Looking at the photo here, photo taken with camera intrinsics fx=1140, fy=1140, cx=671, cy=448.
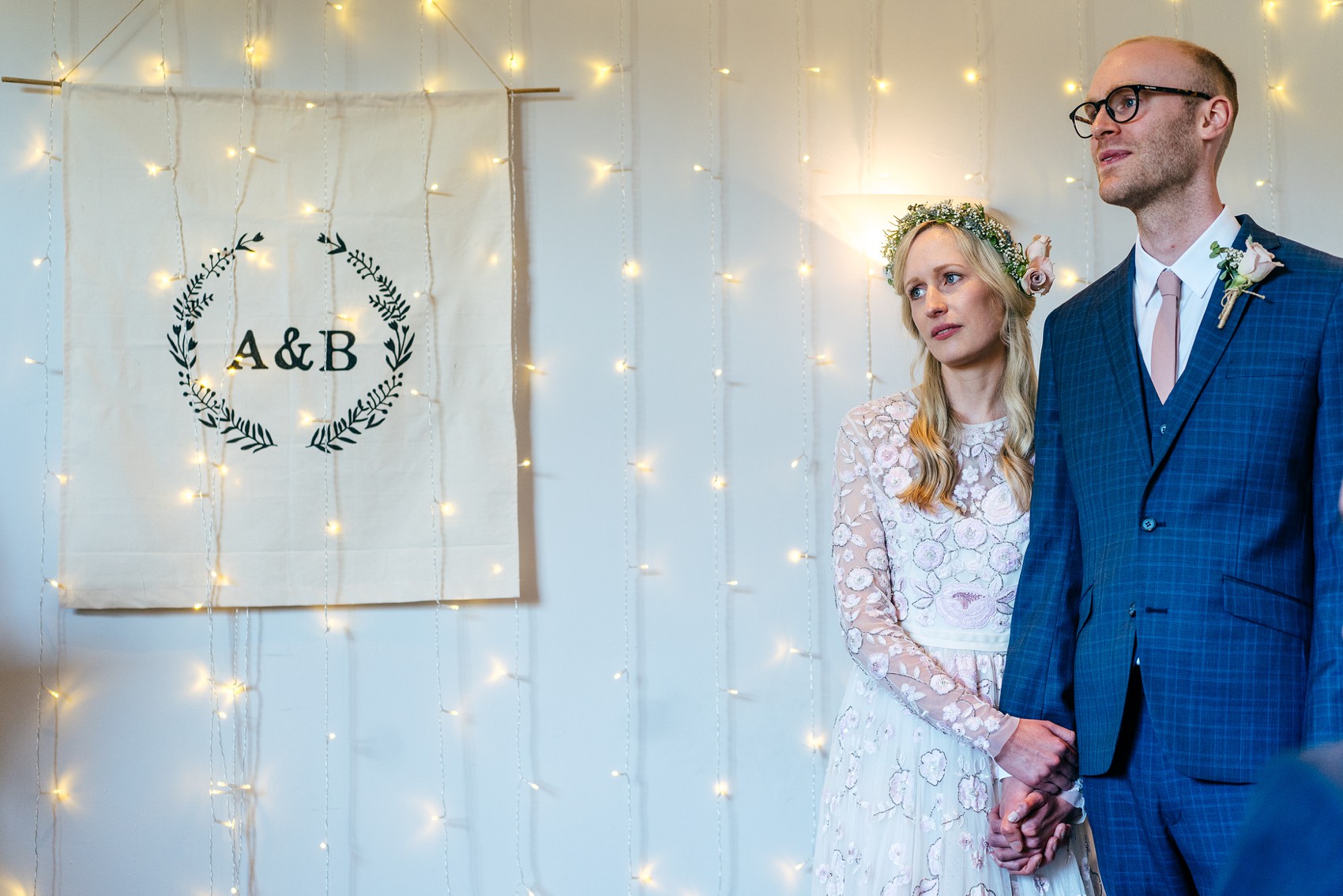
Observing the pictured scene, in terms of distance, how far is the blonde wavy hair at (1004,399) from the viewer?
→ 1.92 metres

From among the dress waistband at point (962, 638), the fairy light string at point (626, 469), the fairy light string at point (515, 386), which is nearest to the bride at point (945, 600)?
the dress waistband at point (962, 638)

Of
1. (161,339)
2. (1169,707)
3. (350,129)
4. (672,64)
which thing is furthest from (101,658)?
(1169,707)

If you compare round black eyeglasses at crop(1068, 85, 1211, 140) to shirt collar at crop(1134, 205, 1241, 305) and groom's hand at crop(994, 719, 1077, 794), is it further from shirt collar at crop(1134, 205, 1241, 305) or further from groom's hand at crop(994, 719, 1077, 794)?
groom's hand at crop(994, 719, 1077, 794)

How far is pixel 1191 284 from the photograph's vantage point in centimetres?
161

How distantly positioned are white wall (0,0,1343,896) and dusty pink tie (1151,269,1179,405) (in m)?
1.18

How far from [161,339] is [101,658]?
75cm

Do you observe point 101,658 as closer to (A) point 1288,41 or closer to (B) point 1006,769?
(B) point 1006,769

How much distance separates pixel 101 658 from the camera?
2.63m

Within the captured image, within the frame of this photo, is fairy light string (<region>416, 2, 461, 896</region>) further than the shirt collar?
Yes

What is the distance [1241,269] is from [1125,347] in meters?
0.19

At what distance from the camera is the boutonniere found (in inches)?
59.2

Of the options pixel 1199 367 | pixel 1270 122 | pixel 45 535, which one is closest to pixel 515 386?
pixel 45 535

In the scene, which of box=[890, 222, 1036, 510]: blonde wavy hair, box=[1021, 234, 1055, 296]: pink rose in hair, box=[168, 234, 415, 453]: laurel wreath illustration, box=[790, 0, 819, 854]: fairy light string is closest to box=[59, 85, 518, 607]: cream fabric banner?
box=[168, 234, 415, 453]: laurel wreath illustration

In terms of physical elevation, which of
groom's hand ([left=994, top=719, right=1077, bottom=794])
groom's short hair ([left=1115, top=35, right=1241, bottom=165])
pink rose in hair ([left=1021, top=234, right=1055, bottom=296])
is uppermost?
groom's short hair ([left=1115, top=35, right=1241, bottom=165])
